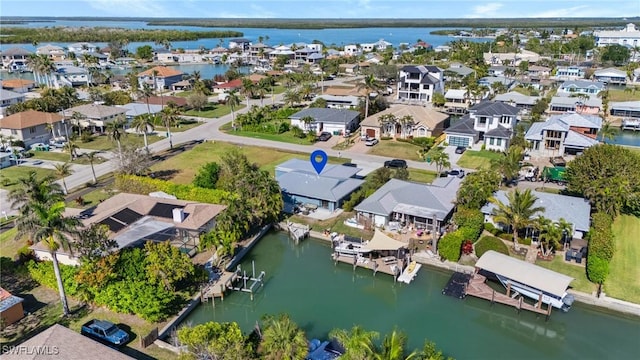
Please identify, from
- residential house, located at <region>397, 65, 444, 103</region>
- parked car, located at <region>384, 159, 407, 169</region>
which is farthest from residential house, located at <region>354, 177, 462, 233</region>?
residential house, located at <region>397, 65, 444, 103</region>

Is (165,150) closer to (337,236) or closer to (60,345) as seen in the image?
(337,236)

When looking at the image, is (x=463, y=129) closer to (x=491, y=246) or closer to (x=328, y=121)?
(x=328, y=121)

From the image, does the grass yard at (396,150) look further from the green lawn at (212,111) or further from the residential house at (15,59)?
the residential house at (15,59)

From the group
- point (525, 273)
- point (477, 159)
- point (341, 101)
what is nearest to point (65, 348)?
point (525, 273)

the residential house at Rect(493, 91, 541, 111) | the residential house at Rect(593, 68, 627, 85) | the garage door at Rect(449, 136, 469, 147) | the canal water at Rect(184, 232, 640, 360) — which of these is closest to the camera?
the canal water at Rect(184, 232, 640, 360)

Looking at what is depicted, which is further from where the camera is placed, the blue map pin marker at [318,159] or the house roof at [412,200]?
the blue map pin marker at [318,159]

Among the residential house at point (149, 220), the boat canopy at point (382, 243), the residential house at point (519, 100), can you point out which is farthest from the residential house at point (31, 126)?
the residential house at point (519, 100)

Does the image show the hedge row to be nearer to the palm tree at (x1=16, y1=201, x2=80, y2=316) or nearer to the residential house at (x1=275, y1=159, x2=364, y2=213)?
the residential house at (x1=275, y1=159, x2=364, y2=213)
